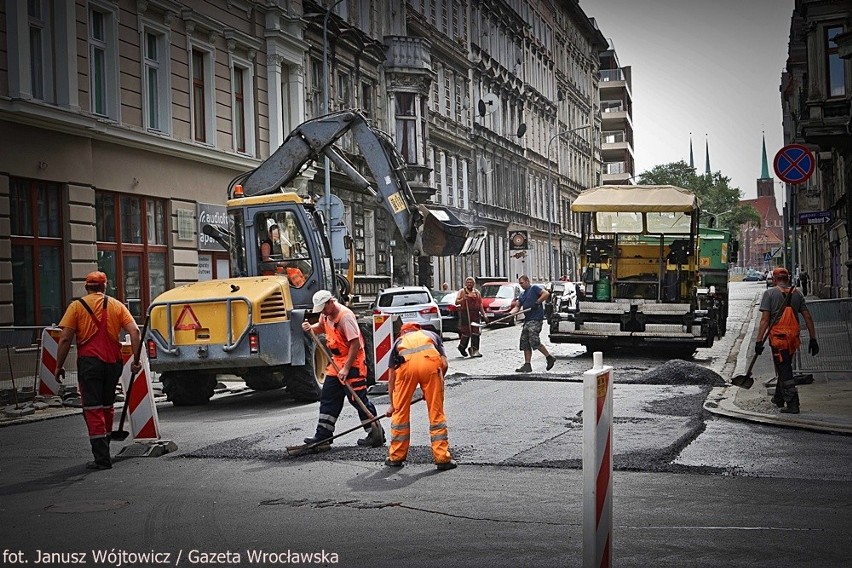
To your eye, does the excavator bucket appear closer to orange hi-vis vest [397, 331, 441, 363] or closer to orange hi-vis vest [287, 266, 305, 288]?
orange hi-vis vest [287, 266, 305, 288]

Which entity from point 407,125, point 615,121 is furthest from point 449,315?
point 615,121

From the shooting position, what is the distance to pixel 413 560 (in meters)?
6.82

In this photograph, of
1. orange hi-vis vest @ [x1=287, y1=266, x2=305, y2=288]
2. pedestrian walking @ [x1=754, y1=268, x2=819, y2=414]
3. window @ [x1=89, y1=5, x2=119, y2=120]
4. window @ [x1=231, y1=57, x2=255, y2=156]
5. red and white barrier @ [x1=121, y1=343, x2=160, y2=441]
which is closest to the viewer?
red and white barrier @ [x1=121, y1=343, x2=160, y2=441]

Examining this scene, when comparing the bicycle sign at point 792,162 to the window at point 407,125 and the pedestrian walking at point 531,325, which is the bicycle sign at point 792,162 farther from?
the window at point 407,125

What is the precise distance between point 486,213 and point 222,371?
4306 cm

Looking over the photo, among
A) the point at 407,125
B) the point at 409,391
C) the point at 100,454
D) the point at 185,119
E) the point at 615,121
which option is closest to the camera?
the point at 409,391

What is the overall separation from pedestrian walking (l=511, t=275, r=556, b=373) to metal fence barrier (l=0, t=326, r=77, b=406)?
8.32 meters

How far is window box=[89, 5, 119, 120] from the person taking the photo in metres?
24.2

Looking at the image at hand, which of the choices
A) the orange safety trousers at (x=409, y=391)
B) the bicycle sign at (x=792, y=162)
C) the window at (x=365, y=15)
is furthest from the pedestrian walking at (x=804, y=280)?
the orange safety trousers at (x=409, y=391)

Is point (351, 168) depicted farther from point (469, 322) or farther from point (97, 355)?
point (97, 355)

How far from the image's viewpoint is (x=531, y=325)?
21.6m

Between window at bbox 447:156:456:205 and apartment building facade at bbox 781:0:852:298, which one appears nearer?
apartment building facade at bbox 781:0:852:298

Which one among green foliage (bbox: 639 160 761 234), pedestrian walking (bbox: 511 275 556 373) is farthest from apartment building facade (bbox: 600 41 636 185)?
pedestrian walking (bbox: 511 275 556 373)

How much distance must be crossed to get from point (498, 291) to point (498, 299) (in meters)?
0.89
